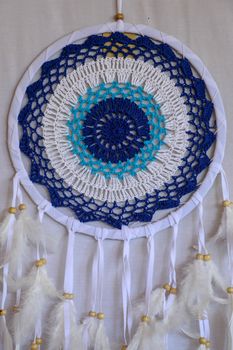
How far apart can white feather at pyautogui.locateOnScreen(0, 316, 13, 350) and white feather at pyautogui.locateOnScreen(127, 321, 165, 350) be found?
238mm

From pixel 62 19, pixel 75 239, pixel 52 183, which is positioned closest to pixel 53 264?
pixel 75 239

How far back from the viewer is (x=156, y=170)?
2.76 ft

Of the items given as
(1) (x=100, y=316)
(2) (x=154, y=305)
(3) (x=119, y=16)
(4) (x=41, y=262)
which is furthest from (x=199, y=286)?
(3) (x=119, y=16)

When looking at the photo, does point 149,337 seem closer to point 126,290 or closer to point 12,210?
point 126,290

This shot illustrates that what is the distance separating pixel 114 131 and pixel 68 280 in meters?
0.32

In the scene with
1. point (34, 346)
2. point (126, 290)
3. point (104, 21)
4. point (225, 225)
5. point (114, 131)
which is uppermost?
point (104, 21)

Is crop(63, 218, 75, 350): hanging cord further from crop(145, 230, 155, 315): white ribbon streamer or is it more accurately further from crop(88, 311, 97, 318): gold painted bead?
crop(145, 230, 155, 315): white ribbon streamer

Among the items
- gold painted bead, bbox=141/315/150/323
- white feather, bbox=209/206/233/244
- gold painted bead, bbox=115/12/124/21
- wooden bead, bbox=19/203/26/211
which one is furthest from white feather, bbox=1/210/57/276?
gold painted bead, bbox=115/12/124/21

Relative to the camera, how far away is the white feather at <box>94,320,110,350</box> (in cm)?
79

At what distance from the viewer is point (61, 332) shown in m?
0.80

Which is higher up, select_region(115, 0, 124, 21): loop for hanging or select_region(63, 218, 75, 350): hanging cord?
select_region(115, 0, 124, 21): loop for hanging

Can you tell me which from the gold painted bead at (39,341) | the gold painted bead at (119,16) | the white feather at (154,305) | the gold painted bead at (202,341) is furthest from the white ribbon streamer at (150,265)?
the gold painted bead at (119,16)

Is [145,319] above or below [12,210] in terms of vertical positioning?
below

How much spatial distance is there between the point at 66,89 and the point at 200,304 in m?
0.51
